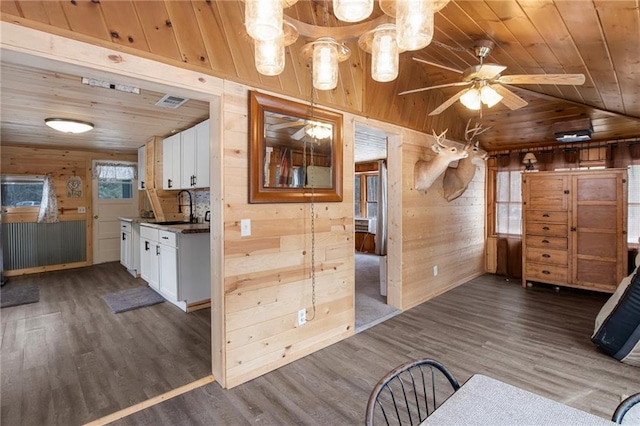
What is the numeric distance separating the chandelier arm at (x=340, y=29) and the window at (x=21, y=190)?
22.1 feet

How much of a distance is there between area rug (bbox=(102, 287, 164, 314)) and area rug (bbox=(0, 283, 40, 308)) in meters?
0.95

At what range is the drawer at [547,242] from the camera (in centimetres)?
452

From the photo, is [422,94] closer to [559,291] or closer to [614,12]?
[614,12]

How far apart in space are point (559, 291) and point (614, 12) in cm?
401

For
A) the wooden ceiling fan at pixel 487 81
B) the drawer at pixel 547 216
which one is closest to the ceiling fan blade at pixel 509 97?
the wooden ceiling fan at pixel 487 81

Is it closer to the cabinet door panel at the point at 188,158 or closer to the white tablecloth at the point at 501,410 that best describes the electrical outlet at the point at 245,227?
the white tablecloth at the point at 501,410

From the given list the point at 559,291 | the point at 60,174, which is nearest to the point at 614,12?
the point at 559,291

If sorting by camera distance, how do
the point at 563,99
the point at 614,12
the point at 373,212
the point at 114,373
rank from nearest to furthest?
the point at 614,12 → the point at 114,373 → the point at 563,99 → the point at 373,212

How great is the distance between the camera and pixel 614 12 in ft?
6.27

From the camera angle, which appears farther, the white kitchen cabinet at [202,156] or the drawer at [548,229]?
the drawer at [548,229]

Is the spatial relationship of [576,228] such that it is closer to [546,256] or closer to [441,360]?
[546,256]

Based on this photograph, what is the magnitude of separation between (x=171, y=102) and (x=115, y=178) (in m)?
4.41

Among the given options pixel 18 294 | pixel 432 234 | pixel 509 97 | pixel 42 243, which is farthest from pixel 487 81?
pixel 42 243

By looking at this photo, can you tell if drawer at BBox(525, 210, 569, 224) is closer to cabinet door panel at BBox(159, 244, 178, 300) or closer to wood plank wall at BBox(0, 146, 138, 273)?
cabinet door panel at BBox(159, 244, 178, 300)
